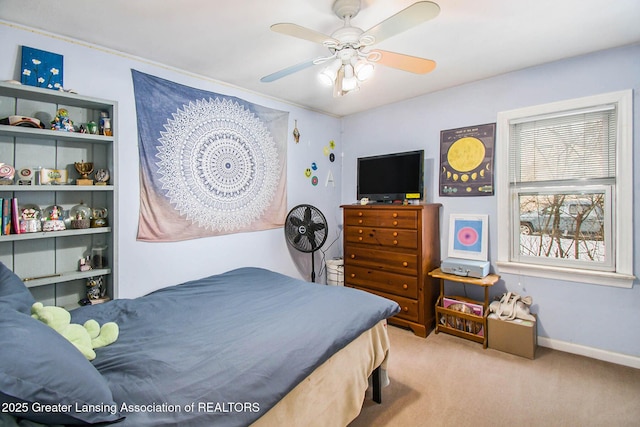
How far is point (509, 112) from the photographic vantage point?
265 centimetres

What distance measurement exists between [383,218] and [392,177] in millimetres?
506

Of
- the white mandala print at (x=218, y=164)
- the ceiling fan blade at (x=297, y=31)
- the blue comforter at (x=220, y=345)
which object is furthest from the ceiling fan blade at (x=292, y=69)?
the blue comforter at (x=220, y=345)

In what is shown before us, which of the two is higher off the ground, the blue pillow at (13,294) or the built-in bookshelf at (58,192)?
the built-in bookshelf at (58,192)

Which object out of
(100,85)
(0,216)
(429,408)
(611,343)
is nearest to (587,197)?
(611,343)

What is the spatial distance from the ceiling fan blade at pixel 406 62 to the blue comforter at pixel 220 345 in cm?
149

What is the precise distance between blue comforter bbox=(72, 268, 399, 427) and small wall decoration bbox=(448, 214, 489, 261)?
1.40m

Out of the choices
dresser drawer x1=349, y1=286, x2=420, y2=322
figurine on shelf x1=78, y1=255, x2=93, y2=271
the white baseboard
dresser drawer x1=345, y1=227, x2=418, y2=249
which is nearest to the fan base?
dresser drawer x1=345, y1=227, x2=418, y2=249

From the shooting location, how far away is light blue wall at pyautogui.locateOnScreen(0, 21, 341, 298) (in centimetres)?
198

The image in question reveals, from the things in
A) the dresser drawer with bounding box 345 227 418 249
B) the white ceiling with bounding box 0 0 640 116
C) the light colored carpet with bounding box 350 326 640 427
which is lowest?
the light colored carpet with bounding box 350 326 640 427

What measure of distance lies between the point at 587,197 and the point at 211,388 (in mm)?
3012

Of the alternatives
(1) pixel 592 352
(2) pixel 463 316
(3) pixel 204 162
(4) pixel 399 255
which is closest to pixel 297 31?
(3) pixel 204 162

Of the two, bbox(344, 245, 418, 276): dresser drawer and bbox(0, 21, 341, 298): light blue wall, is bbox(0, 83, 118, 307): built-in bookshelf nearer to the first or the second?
bbox(0, 21, 341, 298): light blue wall

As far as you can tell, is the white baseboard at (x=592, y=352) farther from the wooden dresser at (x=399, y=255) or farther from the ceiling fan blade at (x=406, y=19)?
the ceiling fan blade at (x=406, y=19)

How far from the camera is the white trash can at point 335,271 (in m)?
3.54
